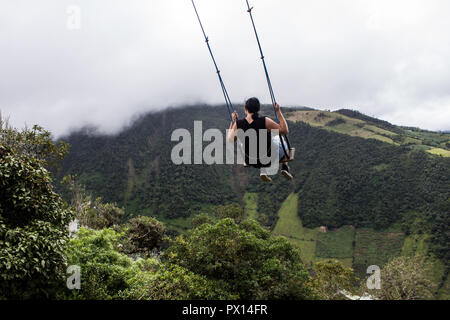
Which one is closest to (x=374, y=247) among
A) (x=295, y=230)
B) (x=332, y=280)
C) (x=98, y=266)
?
(x=295, y=230)

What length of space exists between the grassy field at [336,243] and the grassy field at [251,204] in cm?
2327

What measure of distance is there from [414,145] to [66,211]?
10516 centimetres

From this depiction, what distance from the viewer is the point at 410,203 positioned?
69562mm

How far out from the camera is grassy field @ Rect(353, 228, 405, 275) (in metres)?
60.2

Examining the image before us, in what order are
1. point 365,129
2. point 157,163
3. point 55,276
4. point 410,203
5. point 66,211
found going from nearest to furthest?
point 55,276 < point 66,211 < point 410,203 < point 365,129 < point 157,163

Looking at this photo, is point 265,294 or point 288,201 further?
point 288,201

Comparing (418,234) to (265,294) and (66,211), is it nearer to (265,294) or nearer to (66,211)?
(265,294)

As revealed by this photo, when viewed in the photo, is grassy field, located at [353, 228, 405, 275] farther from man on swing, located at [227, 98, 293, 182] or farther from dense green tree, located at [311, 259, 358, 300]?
man on swing, located at [227, 98, 293, 182]

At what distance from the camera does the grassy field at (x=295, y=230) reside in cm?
6988

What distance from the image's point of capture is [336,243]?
2798 inches

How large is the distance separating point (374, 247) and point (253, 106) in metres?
74.0

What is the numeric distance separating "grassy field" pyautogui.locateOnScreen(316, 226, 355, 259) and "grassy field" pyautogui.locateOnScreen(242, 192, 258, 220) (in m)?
23.3

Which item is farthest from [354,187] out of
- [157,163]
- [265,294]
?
[265,294]
